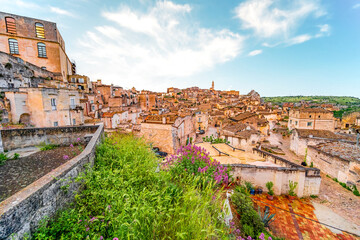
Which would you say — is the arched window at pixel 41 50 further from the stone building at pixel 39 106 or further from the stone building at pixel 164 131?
the stone building at pixel 164 131

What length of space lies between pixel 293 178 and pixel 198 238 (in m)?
10.5

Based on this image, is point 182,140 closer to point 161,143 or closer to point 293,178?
point 161,143

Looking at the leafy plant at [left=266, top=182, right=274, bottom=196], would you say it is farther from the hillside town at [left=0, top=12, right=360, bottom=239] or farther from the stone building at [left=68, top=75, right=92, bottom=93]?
the stone building at [left=68, top=75, right=92, bottom=93]

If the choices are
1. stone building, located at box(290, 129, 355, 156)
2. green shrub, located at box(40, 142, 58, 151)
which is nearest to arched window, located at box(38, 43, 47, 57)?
→ green shrub, located at box(40, 142, 58, 151)

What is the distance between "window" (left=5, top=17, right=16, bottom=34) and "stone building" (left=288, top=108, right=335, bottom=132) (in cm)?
6107

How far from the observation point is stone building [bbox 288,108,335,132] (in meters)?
31.1

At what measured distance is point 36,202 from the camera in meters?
2.42

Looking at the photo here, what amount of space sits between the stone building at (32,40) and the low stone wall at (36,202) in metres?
37.9

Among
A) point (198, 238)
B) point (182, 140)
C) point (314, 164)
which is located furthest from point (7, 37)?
point (314, 164)

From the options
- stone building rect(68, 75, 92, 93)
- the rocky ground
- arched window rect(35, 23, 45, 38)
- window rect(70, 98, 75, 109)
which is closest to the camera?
the rocky ground

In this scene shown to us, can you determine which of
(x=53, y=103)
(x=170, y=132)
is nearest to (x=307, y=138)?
(x=170, y=132)

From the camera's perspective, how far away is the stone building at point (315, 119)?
31083 millimetres

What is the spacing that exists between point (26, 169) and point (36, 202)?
3681mm

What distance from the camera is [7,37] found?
89.8 ft
